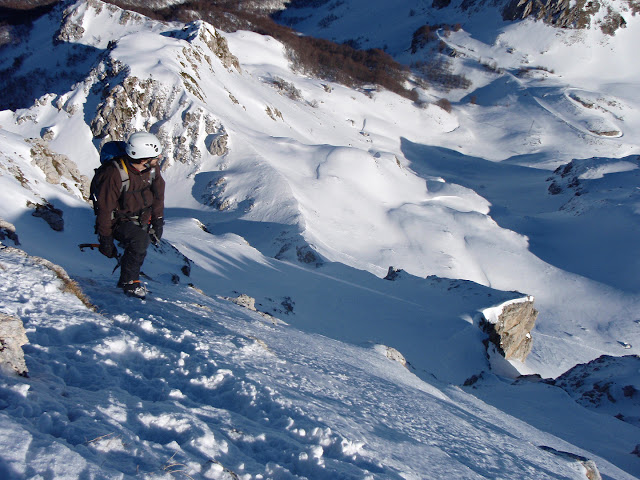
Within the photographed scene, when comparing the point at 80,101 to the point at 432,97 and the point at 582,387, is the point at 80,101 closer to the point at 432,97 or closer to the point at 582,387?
the point at 582,387

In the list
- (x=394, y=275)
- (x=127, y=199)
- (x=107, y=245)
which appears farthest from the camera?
(x=394, y=275)

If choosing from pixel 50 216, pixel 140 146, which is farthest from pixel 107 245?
pixel 50 216

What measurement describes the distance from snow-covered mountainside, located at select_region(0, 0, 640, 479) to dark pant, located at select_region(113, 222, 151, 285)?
0.42 m

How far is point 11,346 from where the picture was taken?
3154mm

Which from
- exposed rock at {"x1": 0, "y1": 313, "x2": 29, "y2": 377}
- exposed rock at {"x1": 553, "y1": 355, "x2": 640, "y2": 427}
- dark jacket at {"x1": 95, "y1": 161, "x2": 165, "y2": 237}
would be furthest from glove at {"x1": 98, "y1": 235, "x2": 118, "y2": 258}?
exposed rock at {"x1": 553, "y1": 355, "x2": 640, "y2": 427}

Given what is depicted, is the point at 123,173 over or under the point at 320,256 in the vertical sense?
A: over

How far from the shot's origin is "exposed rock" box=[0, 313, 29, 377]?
308cm

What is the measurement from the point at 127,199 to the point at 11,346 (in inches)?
111

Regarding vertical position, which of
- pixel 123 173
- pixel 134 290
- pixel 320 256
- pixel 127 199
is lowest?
pixel 320 256

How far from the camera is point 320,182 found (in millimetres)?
36188

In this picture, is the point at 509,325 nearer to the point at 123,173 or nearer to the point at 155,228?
the point at 155,228

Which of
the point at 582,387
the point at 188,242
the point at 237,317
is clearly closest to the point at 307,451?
the point at 237,317

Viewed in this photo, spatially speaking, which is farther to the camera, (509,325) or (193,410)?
(509,325)

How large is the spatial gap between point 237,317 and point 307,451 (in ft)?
16.0
